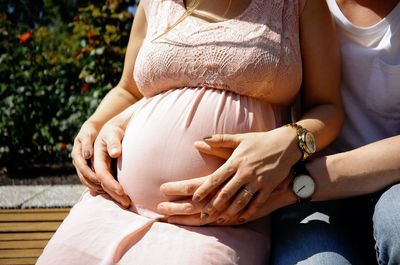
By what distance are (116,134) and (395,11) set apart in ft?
3.09

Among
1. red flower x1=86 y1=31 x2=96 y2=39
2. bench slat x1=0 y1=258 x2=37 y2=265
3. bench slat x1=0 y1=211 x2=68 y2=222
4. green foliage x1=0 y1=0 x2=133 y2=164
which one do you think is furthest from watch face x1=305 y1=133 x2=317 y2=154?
red flower x1=86 y1=31 x2=96 y2=39

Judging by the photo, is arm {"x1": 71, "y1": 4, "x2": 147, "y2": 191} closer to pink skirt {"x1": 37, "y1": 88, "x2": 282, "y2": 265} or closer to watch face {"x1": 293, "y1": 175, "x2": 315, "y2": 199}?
pink skirt {"x1": 37, "y1": 88, "x2": 282, "y2": 265}

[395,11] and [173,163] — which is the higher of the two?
[395,11]

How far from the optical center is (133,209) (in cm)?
150

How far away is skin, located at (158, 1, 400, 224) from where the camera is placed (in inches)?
53.3

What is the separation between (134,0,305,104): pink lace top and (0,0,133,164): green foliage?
3048 millimetres

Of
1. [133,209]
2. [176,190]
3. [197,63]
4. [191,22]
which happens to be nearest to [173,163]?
Answer: [176,190]

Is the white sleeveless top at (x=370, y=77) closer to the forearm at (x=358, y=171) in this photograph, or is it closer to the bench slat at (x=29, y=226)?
the forearm at (x=358, y=171)

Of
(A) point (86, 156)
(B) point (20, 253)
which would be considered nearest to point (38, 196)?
(B) point (20, 253)

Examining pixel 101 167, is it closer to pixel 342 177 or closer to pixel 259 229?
pixel 259 229

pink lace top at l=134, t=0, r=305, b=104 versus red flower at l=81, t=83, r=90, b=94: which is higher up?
pink lace top at l=134, t=0, r=305, b=104

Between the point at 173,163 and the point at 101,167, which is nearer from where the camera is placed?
the point at 173,163

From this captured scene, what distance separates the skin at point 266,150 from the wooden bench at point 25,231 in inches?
38.3

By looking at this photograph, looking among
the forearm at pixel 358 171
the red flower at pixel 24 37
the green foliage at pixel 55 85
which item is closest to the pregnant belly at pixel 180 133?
the forearm at pixel 358 171
